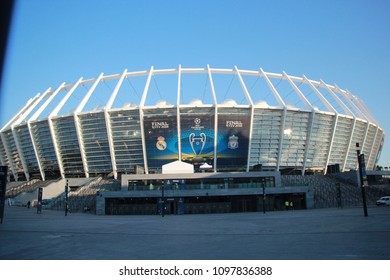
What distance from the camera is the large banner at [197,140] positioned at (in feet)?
224

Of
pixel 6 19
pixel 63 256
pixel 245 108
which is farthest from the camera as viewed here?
pixel 245 108

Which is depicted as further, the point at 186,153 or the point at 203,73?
the point at 203,73

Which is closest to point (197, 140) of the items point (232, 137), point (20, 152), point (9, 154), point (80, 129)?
point (232, 137)

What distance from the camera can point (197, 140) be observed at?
225ft

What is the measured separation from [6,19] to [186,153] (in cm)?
6350

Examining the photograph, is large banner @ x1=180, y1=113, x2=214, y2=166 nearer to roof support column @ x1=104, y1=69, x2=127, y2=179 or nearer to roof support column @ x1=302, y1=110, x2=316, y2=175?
roof support column @ x1=104, y1=69, x2=127, y2=179

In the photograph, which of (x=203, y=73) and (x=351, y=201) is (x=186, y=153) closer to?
(x=203, y=73)

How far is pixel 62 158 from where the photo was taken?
240 ft

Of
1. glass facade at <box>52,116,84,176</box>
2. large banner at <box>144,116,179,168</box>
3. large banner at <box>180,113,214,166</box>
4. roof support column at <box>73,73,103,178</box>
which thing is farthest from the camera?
glass facade at <box>52,116,84,176</box>

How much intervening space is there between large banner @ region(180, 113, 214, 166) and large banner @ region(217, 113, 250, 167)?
195 cm

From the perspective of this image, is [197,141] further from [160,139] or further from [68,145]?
[68,145]

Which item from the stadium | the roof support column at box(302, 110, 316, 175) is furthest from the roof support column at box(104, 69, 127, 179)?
the roof support column at box(302, 110, 316, 175)

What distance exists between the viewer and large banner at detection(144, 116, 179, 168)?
68000 mm
